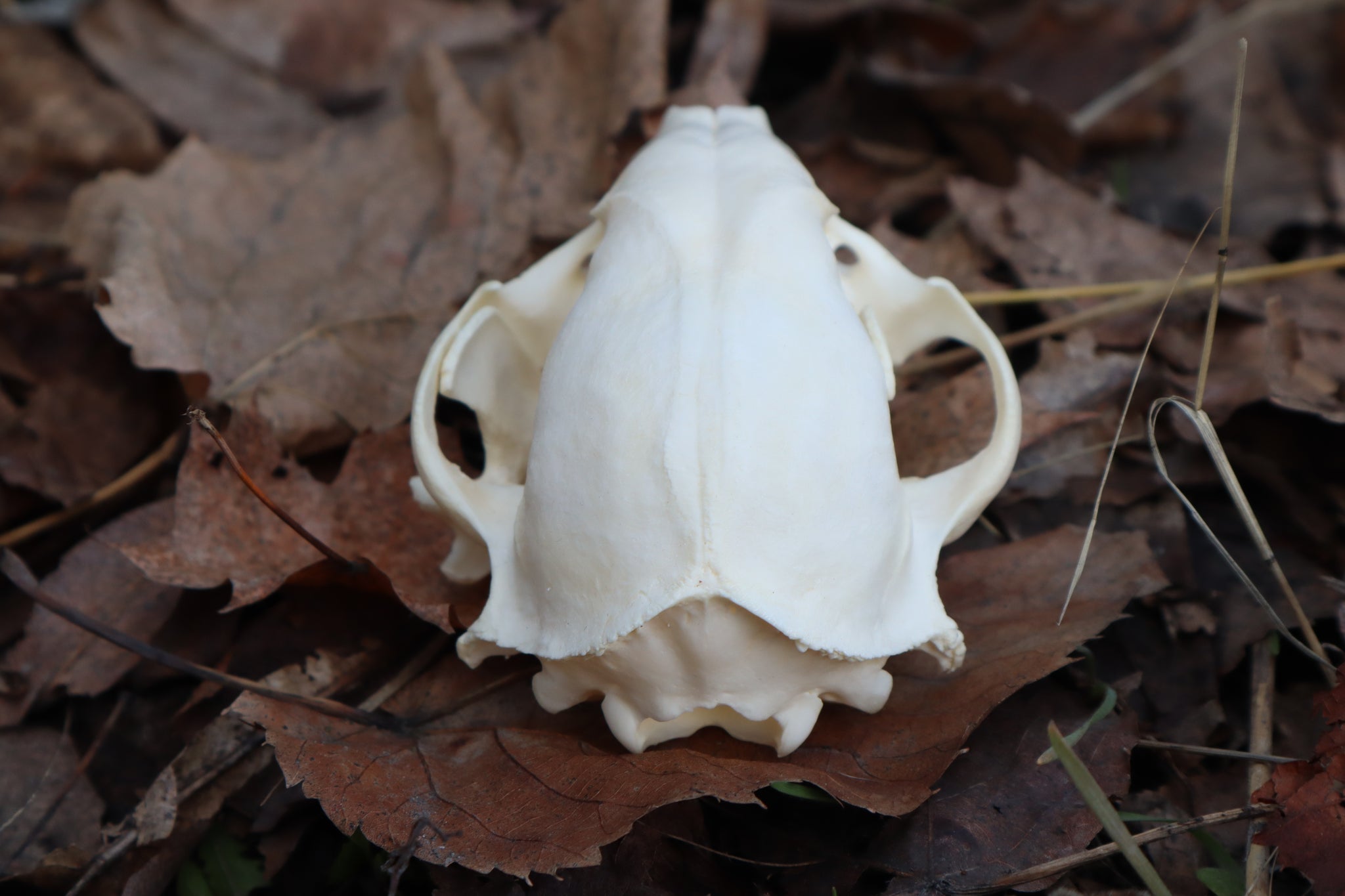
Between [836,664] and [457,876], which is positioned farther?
[457,876]

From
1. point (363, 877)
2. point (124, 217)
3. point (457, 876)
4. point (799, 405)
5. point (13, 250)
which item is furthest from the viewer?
point (13, 250)

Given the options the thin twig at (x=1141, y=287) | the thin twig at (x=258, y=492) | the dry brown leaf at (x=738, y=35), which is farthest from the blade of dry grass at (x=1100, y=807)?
the dry brown leaf at (x=738, y=35)

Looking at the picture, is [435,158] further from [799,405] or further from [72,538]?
[799,405]

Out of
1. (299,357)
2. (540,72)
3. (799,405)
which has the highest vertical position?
(799,405)

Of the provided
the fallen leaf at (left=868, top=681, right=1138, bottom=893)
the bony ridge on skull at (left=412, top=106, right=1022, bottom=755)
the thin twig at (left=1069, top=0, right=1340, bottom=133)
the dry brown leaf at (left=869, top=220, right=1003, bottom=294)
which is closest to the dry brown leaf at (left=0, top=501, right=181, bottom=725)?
the bony ridge on skull at (left=412, top=106, right=1022, bottom=755)

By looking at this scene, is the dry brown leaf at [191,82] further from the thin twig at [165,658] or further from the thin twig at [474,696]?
the thin twig at [474,696]

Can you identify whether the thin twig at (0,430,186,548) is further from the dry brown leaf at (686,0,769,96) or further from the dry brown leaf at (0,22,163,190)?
the dry brown leaf at (686,0,769,96)

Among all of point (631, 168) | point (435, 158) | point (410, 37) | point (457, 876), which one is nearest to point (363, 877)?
point (457, 876)
